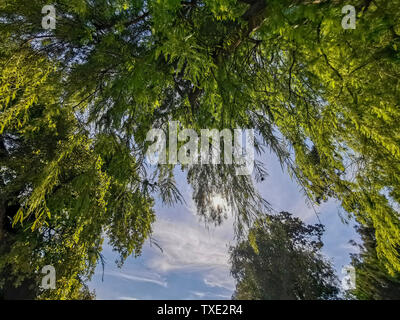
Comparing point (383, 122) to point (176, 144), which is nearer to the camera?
point (383, 122)

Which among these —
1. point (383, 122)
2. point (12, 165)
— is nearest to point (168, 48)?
point (383, 122)

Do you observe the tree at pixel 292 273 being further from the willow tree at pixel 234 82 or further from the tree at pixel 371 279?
the willow tree at pixel 234 82

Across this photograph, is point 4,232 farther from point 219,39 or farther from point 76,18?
point 219,39

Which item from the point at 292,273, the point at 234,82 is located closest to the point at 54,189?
the point at 234,82

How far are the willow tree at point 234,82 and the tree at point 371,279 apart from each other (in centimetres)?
1225

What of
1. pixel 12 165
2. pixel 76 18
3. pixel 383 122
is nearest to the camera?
pixel 383 122

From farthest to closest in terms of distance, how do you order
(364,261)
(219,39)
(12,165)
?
(364,261) < (12,165) < (219,39)

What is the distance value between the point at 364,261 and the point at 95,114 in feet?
57.7

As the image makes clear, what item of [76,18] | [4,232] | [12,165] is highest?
[76,18]

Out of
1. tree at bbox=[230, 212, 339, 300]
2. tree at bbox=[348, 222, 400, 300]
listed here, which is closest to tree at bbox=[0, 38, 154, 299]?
tree at bbox=[230, 212, 339, 300]

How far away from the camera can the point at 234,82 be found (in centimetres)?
158

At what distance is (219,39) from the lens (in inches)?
75.4

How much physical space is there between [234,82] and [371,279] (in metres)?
17.0

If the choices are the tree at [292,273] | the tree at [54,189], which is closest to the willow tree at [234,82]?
the tree at [54,189]
